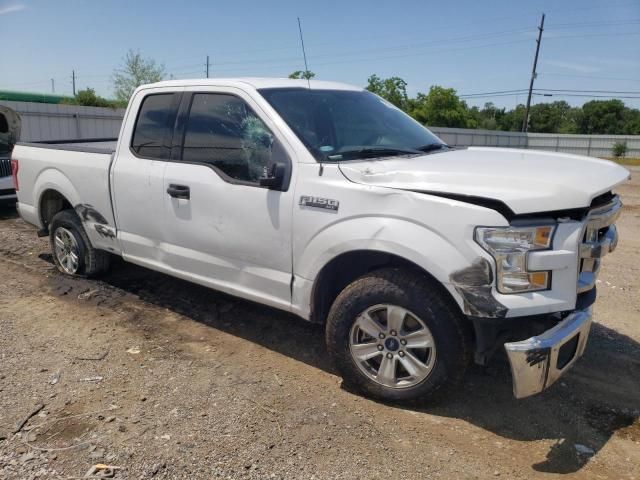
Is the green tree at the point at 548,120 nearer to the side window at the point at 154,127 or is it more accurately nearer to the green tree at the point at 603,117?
the green tree at the point at 603,117

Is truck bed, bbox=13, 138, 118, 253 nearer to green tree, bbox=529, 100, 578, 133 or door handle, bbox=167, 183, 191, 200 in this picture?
door handle, bbox=167, 183, 191, 200

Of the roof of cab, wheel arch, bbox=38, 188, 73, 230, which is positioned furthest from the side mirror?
wheel arch, bbox=38, 188, 73, 230

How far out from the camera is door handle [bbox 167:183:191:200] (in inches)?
164

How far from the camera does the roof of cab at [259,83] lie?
409cm

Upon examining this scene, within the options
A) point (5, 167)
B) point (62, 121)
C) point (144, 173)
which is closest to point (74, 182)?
point (144, 173)

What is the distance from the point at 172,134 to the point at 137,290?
6.22ft

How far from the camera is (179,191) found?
420 cm

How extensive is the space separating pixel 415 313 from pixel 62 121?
719 inches

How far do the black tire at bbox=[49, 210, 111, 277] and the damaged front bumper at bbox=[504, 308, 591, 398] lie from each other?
4.24m

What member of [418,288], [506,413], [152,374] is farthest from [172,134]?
[506,413]

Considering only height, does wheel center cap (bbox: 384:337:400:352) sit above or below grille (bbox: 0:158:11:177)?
below

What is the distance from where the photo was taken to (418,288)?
10.4 ft

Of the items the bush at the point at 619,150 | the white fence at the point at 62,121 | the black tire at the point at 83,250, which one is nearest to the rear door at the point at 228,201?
the black tire at the point at 83,250

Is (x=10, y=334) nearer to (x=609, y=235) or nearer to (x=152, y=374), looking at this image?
(x=152, y=374)
